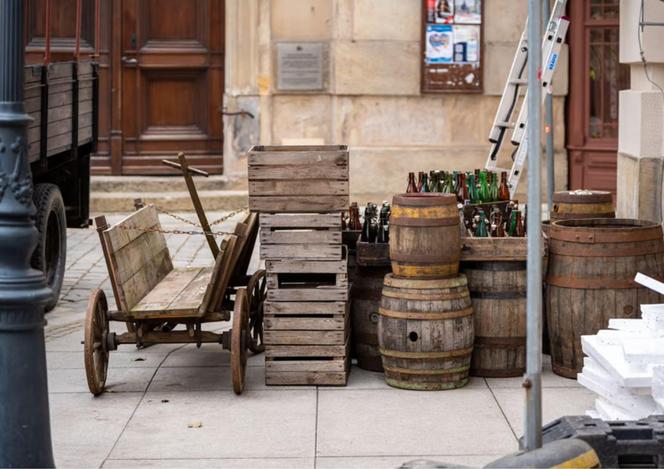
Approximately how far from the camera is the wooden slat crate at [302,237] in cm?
781

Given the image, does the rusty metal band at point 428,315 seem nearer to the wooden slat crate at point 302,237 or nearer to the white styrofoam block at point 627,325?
the wooden slat crate at point 302,237

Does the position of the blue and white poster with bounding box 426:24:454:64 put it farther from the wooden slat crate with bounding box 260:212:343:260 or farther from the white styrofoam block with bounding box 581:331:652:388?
the white styrofoam block with bounding box 581:331:652:388

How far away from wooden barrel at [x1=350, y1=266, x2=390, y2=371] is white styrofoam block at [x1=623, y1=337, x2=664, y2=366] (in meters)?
1.84

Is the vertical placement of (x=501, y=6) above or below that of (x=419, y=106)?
above

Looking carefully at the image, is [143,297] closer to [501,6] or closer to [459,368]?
[459,368]

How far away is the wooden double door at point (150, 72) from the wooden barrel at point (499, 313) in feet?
26.9

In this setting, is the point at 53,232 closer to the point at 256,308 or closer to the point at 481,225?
the point at 256,308

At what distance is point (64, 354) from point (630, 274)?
11.4ft

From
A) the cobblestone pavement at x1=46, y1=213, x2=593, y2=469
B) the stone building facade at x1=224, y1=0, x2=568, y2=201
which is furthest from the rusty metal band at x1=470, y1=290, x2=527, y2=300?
the stone building facade at x1=224, y1=0, x2=568, y2=201

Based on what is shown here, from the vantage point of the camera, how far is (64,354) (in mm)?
8750

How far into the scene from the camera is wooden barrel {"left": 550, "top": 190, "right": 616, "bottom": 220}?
8.88 meters

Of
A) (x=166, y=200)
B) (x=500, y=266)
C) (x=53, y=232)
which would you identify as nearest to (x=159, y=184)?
(x=166, y=200)

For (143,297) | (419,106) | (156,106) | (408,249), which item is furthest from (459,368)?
(156,106)

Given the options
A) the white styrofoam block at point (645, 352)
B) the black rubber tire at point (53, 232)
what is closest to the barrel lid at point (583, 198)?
the white styrofoam block at point (645, 352)
